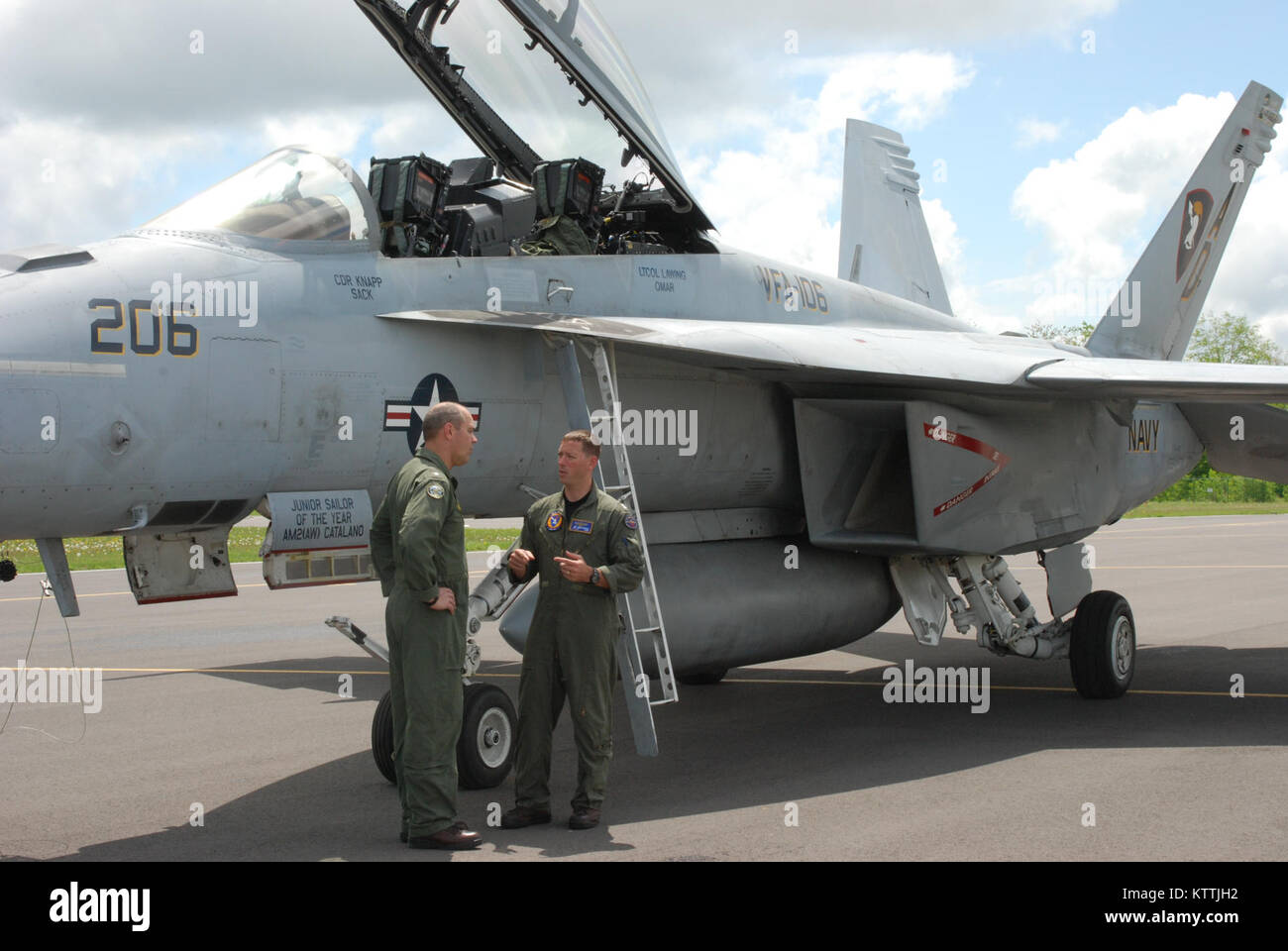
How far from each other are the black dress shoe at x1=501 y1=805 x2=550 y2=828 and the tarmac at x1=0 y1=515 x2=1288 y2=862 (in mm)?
47

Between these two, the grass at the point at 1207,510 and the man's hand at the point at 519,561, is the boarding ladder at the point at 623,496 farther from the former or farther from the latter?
the grass at the point at 1207,510

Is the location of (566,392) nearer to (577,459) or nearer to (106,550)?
(577,459)

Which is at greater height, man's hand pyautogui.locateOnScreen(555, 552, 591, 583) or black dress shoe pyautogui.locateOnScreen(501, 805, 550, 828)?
man's hand pyautogui.locateOnScreen(555, 552, 591, 583)

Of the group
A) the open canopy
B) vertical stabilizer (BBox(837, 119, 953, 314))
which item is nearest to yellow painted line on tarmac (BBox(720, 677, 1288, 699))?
the open canopy

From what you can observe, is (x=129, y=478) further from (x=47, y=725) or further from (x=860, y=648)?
(x=860, y=648)

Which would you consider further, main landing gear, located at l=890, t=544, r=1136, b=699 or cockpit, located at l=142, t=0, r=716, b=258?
main landing gear, located at l=890, t=544, r=1136, b=699

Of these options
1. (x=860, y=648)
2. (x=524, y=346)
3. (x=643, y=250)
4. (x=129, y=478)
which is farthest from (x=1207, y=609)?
(x=129, y=478)

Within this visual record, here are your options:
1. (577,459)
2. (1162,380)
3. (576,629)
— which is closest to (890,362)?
(1162,380)

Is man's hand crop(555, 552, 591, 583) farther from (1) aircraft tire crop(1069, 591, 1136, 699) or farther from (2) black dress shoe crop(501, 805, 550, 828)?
(1) aircraft tire crop(1069, 591, 1136, 699)

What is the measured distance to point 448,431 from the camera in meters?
5.25

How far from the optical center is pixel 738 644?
746 cm

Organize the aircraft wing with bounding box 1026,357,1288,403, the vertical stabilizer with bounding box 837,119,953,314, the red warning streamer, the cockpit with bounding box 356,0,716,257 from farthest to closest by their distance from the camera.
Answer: the vertical stabilizer with bounding box 837,119,953,314 < the red warning streamer < the aircraft wing with bounding box 1026,357,1288,403 < the cockpit with bounding box 356,0,716,257

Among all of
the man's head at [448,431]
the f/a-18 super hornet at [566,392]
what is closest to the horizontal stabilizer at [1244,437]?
the f/a-18 super hornet at [566,392]

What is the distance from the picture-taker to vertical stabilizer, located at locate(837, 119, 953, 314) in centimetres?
1407
